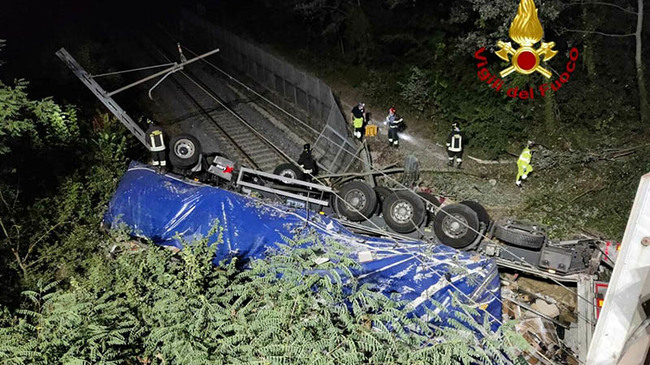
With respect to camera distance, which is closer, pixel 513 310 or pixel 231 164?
pixel 513 310

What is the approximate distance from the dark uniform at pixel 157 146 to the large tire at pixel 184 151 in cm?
26

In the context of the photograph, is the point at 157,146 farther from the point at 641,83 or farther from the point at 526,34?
the point at 641,83

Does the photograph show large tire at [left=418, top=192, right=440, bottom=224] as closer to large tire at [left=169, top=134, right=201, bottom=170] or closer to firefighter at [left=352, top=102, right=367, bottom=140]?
firefighter at [left=352, top=102, right=367, bottom=140]

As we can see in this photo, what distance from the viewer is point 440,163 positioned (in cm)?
1564

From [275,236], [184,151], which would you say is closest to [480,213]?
[275,236]

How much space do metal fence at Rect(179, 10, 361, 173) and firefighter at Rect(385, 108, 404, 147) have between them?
1.50 m

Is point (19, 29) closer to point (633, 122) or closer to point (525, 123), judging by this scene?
point (525, 123)

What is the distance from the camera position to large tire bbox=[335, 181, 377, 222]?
37.8 ft

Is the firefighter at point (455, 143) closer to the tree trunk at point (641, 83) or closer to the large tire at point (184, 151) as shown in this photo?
the tree trunk at point (641, 83)

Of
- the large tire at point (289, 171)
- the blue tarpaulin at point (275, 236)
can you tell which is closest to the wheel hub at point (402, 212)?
the blue tarpaulin at point (275, 236)

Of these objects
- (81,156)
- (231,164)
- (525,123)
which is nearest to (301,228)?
(231,164)

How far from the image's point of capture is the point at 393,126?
16281 mm

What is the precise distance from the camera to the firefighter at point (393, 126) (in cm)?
1616

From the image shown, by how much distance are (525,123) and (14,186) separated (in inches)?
585
